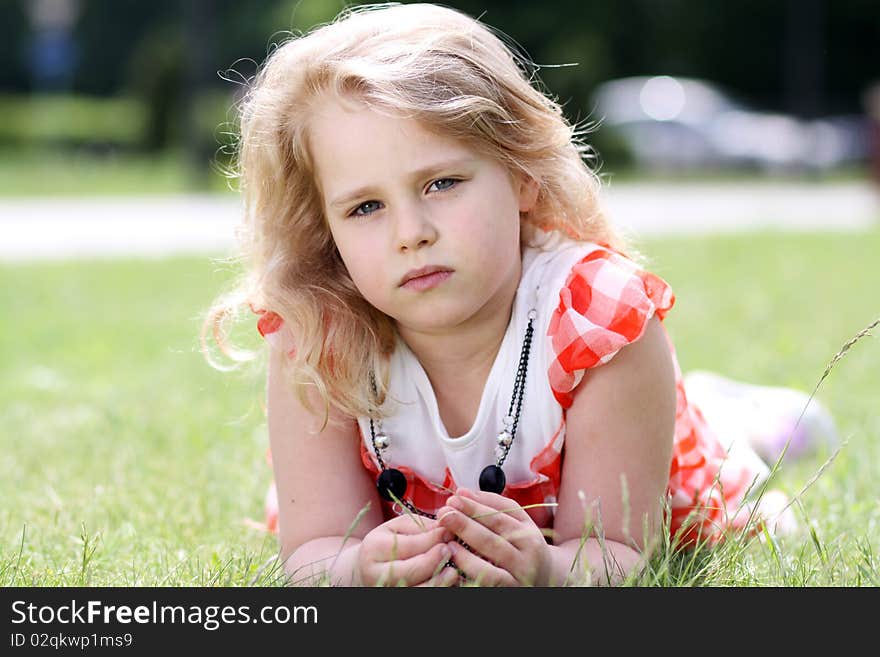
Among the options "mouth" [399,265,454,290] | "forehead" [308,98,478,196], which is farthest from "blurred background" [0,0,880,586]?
Result: "mouth" [399,265,454,290]

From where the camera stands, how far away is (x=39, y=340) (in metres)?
5.80

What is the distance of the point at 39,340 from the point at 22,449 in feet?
7.51

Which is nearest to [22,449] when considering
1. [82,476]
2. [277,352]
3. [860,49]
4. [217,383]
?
[82,476]

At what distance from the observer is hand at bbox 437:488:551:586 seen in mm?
1999

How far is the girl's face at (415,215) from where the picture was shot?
7.08 feet

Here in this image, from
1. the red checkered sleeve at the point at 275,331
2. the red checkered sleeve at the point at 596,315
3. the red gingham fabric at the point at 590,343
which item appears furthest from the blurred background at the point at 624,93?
the red checkered sleeve at the point at 275,331

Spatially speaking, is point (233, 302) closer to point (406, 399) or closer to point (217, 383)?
point (406, 399)

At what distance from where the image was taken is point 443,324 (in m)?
2.23

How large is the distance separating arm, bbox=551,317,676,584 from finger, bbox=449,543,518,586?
232mm

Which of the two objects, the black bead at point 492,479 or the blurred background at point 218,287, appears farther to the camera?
the blurred background at point 218,287

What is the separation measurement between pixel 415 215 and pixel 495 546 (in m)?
0.58

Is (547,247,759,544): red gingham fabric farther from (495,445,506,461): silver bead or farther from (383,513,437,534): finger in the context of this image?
(383,513,437,534): finger

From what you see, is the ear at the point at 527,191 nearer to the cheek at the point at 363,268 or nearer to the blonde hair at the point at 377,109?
the blonde hair at the point at 377,109

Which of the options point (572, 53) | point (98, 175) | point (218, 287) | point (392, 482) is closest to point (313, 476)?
point (392, 482)
